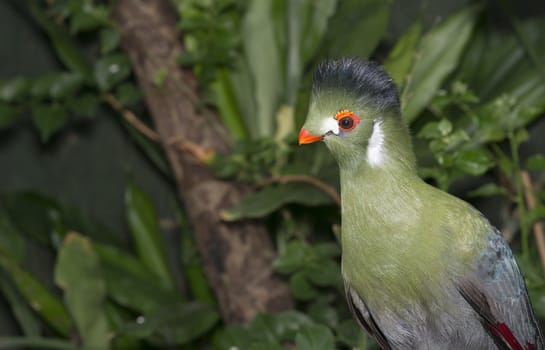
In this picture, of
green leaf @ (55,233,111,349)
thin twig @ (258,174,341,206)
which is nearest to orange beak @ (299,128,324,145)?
thin twig @ (258,174,341,206)

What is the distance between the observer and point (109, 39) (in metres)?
2.13

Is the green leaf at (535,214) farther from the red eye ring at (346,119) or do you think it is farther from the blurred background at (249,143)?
the red eye ring at (346,119)

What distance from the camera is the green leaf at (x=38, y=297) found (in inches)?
84.8

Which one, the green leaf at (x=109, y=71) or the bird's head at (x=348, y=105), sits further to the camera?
the green leaf at (x=109, y=71)

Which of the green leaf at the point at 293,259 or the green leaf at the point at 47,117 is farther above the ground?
the green leaf at the point at 47,117

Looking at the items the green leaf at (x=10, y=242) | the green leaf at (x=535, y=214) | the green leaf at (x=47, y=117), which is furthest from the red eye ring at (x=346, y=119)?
the green leaf at (x=10, y=242)

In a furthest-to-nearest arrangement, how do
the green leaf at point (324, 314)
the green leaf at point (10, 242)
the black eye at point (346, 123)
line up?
the green leaf at point (10, 242) → the green leaf at point (324, 314) → the black eye at point (346, 123)

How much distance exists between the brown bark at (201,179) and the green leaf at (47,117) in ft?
0.77

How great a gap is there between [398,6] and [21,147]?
131 centimetres

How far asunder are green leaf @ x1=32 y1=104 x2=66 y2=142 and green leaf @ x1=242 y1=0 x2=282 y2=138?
1.80ft

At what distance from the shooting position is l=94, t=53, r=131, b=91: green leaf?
217cm

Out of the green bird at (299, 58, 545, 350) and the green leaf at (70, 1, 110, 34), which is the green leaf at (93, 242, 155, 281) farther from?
the green bird at (299, 58, 545, 350)

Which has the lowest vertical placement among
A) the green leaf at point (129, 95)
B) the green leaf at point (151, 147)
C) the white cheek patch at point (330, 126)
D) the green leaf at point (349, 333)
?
the green leaf at point (151, 147)

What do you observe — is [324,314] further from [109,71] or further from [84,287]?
[109,71]
